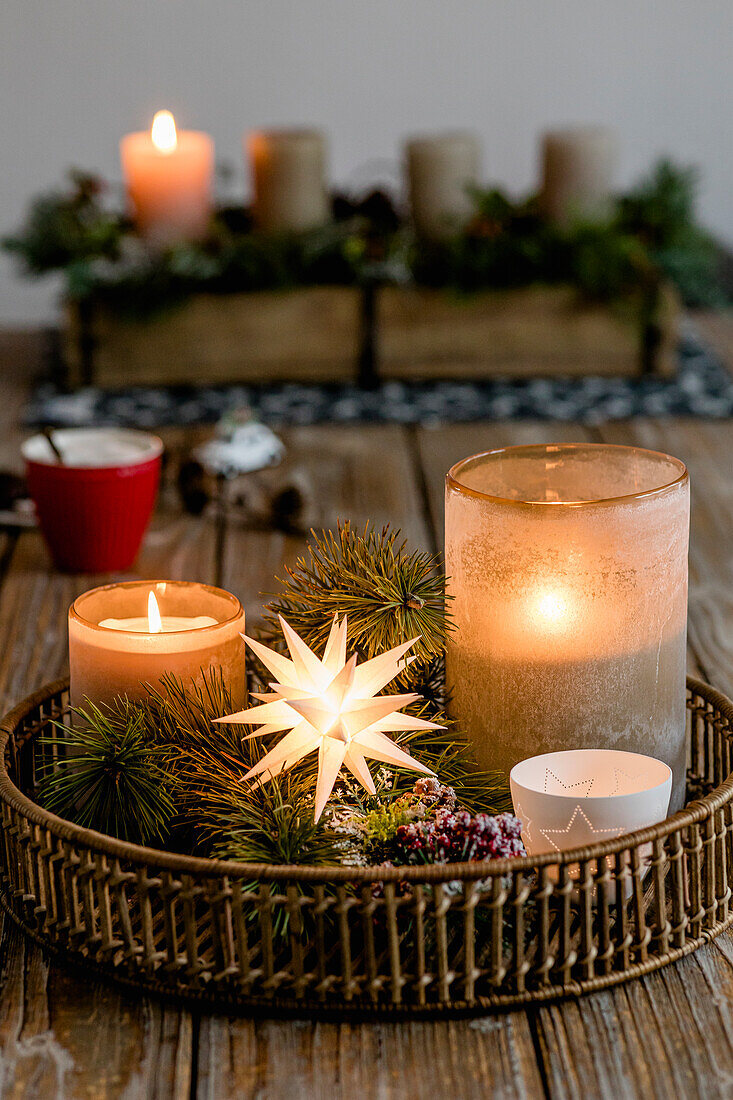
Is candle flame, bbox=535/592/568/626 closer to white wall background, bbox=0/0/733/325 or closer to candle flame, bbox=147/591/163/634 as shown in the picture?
candle flame, bbox=147/591/163/634

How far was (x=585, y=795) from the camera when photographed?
521mm

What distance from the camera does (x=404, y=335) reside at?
1.62 metres

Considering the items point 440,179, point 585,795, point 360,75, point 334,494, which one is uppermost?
point 360,75

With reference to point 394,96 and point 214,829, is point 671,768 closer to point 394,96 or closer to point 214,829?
point 214,829

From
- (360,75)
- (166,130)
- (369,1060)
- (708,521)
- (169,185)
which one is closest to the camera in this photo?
(369,1060)

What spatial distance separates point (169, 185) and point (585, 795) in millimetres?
1265

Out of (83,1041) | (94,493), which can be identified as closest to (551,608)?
(83,1041)

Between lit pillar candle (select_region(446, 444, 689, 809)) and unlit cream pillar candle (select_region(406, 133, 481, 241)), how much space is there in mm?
1205

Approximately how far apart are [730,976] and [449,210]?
137cm

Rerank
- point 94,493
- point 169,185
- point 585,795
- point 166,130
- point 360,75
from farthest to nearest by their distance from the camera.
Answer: point 360,75 < point 169,185 < point 166,130 < point 94,493 < point 585,795

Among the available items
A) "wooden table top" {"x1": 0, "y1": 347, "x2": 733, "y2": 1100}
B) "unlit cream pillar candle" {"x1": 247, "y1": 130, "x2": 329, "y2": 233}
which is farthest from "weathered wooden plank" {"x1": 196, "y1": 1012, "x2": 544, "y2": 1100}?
"unlit cream pillar candle" {"x1": 247, "y1": 130, "x2": 329, "y2": 233}

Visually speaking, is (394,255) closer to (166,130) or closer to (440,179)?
(440,179)

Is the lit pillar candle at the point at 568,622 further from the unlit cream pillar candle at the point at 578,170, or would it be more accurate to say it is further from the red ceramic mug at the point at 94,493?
the unlit cream pillar candle at the point at 578,170

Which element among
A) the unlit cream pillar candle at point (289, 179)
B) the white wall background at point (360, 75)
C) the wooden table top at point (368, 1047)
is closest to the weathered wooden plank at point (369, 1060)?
the wooden table top at point (368, 1047)
